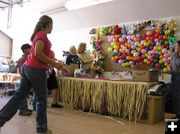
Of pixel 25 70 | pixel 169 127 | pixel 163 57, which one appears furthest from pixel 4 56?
pixel 169 127

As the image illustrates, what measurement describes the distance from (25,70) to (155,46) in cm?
321

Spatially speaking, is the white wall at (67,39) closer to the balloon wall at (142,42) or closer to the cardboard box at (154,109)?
the balloon wall at (142,42)

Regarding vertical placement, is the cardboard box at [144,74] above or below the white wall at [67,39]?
below

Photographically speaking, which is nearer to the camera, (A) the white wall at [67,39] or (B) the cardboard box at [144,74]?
(B) the cardboard box at [144,74]

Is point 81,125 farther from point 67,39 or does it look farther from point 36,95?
point 67,39

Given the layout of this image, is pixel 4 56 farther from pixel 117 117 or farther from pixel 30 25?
pixel 117 117

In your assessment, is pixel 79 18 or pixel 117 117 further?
pixel 79 18

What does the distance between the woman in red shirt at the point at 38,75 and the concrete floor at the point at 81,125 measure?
365mm

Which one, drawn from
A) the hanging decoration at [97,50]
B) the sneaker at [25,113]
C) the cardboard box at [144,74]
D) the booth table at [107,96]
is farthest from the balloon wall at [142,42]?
the sneaker at [25,113]

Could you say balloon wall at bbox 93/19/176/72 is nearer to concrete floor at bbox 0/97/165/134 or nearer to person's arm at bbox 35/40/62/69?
concrete floor at bbox 0/97/165/134

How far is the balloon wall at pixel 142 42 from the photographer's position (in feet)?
16.3

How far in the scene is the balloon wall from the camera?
496cm

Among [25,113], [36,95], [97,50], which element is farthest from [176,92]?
[97,50]

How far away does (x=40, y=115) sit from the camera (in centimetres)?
265
